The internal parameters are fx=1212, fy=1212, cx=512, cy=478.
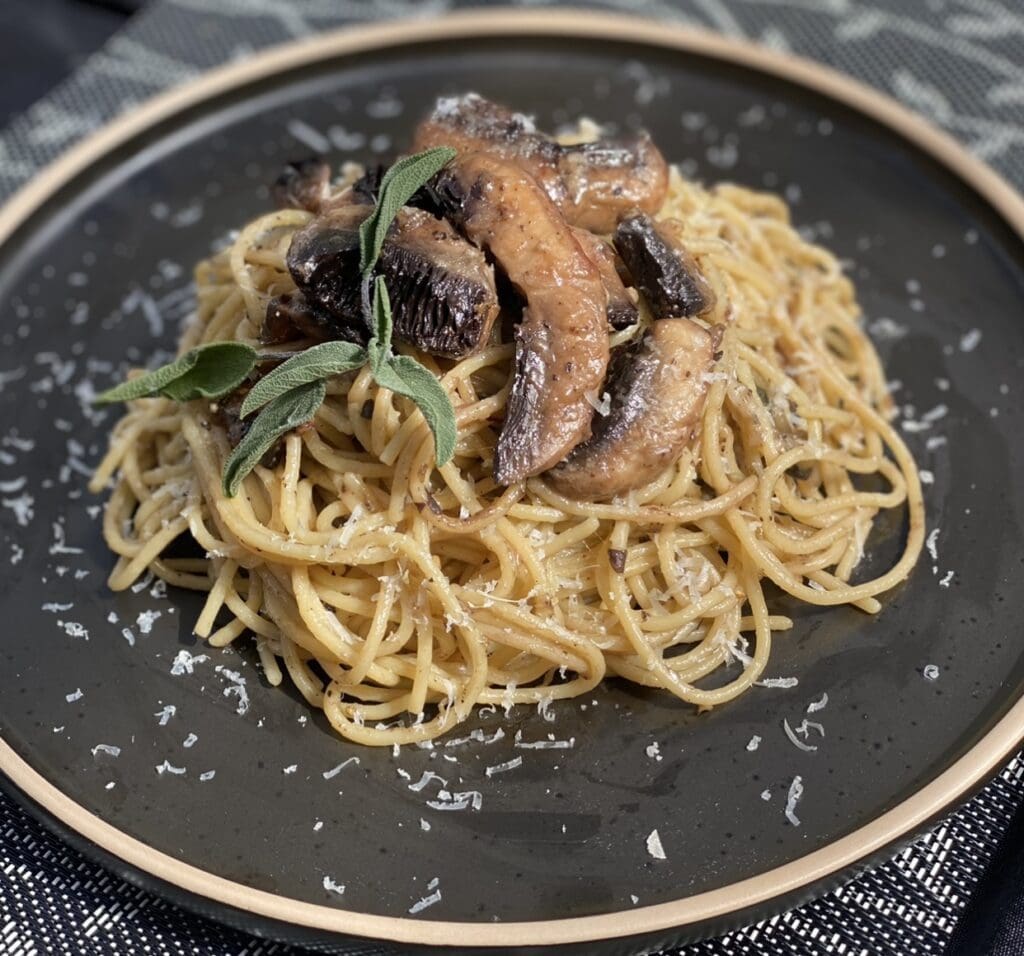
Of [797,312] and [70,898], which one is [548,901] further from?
[797,312]

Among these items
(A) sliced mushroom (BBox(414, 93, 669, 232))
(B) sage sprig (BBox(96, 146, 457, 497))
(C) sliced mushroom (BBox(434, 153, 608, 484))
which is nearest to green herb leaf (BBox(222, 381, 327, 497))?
(B) sage sprig (BBox(96, 146, 457, 497))

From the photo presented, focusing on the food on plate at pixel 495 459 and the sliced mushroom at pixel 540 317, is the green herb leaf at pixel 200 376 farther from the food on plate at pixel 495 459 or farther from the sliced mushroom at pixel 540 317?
the sliced mushroom at pixel 540 317

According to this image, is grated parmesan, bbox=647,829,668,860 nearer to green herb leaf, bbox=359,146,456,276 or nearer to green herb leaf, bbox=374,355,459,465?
green herb leaf, bbox=374,355,459,465

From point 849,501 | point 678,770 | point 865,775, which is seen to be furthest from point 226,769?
point 849,501

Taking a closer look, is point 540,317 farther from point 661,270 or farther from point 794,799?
point 794,799

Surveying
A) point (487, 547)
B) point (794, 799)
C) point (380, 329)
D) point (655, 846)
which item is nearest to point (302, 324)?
point (380, 329)

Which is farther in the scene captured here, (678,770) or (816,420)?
(816,420)
